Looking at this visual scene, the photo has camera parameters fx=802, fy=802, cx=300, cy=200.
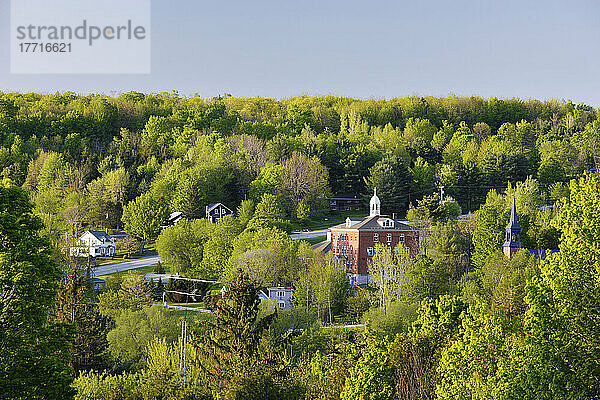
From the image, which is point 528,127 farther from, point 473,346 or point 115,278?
point 473,346

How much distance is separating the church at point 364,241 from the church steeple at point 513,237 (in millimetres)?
6805

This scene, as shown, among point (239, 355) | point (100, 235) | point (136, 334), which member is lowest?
point (136, 334)

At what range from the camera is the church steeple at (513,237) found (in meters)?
54.9

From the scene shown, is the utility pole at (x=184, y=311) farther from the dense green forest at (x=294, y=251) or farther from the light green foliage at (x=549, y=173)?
the light green foliage at (x=549, y=173)

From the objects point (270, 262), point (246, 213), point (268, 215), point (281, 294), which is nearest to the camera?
point (281, 294)

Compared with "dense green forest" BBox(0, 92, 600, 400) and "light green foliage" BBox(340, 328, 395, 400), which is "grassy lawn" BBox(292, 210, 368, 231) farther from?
"light green foliage" BBox(340, 328, 395, 400)

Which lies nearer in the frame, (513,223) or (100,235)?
(513,223)

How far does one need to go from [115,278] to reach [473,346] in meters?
38.2

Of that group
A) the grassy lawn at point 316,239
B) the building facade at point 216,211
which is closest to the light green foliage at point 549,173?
the grassy lawn at point 316,239

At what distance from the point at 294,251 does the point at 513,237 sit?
15.2 meters

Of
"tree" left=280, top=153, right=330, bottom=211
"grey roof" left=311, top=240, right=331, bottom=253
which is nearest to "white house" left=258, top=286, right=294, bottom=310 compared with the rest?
"grey roof" left=311, top=240, right=331, bottom=253

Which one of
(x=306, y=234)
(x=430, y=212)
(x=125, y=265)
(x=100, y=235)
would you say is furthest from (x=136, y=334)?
(x=430, y=212)

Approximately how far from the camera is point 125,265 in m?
61.3

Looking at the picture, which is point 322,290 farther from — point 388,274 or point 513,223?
point 513,223
